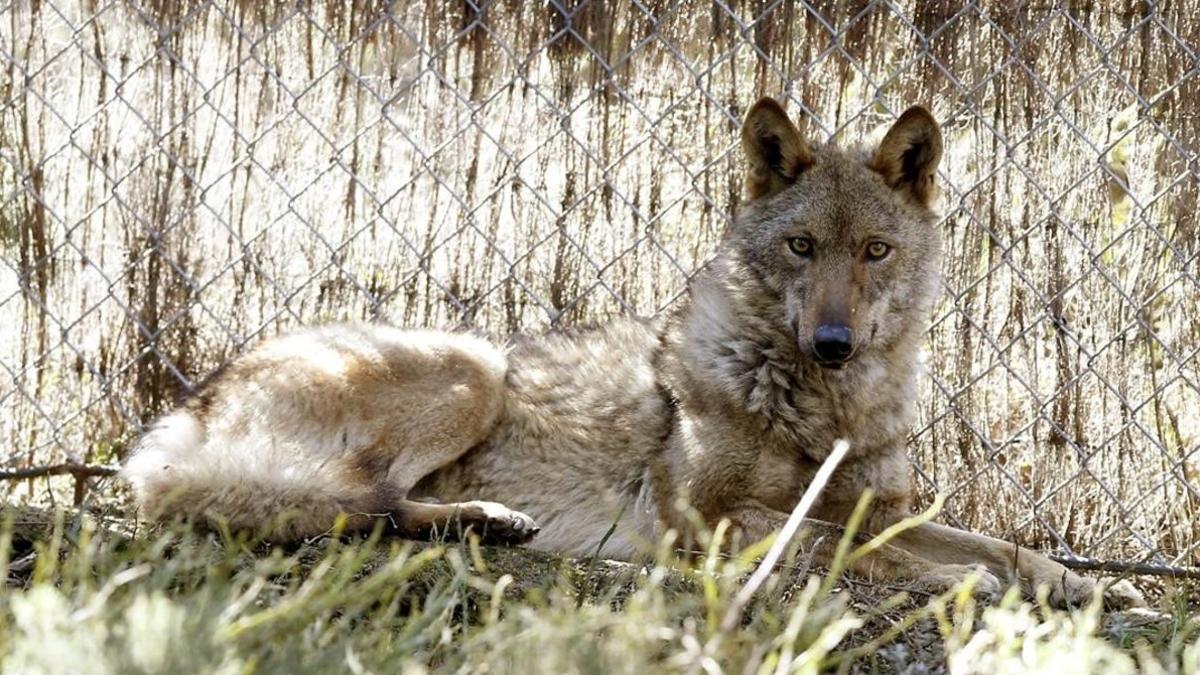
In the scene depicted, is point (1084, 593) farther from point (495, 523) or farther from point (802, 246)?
point (495, 523)

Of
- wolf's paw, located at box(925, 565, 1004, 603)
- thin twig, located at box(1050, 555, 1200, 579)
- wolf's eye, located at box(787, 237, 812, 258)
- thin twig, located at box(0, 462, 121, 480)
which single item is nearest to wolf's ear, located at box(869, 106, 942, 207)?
wolf's eye, located at box(787, 237, 812, 258)

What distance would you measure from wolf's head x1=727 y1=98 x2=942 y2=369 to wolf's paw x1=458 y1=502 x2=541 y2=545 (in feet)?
3.42

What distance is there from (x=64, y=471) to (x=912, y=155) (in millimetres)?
3229

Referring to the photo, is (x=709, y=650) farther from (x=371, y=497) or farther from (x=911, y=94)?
(x=911, y=94)

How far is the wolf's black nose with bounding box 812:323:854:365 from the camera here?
435 centimetres

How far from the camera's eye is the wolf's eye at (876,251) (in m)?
4.64

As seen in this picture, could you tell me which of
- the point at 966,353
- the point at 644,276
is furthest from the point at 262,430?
the point at 966,353

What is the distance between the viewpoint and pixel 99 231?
17.9 ft

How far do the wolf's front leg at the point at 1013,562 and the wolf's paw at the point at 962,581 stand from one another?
4.5 inches

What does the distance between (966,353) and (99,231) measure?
3313 mm

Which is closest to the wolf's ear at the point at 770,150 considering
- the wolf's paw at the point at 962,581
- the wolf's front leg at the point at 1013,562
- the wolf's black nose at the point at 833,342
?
the wolf's black nose at the point at 833,342

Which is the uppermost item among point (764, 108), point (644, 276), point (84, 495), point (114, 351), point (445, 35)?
point (445, 35)

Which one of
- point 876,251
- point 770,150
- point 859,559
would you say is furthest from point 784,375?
point 770,150

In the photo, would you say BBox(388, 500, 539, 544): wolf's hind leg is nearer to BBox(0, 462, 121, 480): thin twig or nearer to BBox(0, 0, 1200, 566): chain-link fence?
BBox(0, 0, 1200, 566): chain-link fence
